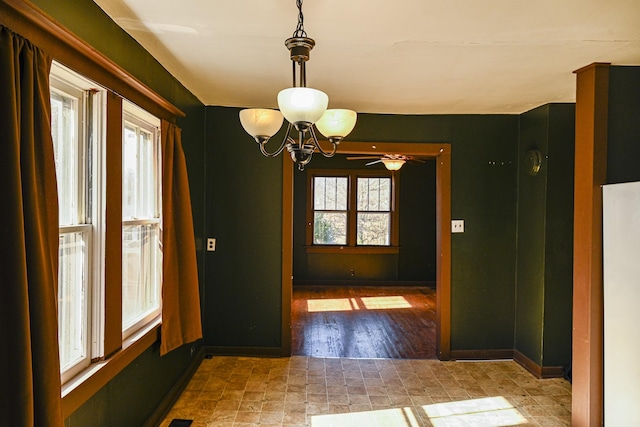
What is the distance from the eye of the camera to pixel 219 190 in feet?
13.1

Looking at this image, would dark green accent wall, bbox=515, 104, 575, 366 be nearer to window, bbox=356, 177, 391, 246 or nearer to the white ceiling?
the white ceiling

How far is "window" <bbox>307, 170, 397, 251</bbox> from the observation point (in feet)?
26.0

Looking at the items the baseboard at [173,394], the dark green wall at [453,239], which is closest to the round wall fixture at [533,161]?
the dark green wall at [453,239]

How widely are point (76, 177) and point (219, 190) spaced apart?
6.89 ft

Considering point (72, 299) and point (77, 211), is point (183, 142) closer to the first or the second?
point (77, 211)

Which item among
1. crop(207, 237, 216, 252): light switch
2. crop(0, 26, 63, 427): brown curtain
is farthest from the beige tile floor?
crop(0, 26, 63, 427): brown curtain

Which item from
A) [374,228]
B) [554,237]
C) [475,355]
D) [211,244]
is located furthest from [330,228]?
[554,237]

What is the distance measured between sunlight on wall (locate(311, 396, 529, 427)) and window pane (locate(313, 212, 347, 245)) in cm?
497

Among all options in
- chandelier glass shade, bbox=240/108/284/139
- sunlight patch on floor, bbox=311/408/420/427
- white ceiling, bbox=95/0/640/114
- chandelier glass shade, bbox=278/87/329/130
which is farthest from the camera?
sunlight patch on floor, bbox=311/408/420/427

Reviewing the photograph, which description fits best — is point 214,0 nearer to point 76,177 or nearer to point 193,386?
point 76,177

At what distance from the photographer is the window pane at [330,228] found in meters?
7.94

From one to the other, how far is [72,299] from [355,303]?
498 centimetres

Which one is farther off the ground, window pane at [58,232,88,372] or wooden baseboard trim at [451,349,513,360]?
window pane at [58,232,88,372]

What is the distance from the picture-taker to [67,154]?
1841mm
